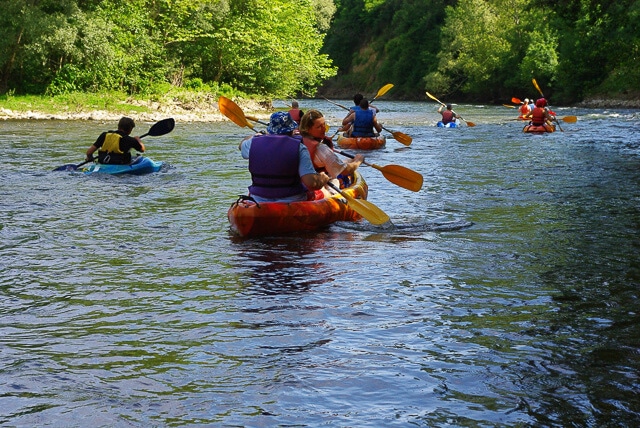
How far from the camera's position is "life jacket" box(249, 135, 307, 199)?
291 inches

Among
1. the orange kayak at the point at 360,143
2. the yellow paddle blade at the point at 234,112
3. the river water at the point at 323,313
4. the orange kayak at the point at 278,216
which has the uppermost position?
the yellow paddle blade at the point at 234,112

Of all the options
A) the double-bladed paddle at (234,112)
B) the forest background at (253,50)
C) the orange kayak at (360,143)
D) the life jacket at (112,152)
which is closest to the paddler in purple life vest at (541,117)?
the forest background at (253,50)

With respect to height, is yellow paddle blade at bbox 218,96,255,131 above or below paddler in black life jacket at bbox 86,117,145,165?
above

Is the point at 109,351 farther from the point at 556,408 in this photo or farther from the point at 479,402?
the point at 556,408

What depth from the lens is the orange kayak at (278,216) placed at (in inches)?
293

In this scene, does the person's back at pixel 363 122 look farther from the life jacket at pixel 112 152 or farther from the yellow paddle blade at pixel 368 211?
the yellow paddle blade at pixel 368 211

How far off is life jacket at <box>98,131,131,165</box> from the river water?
47.4 inches

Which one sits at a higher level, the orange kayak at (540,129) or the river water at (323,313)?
the orange kayak at (540,129)

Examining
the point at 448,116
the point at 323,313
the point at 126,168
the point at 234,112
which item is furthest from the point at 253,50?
the point at 323,313

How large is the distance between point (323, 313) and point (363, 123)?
12151 millimetres

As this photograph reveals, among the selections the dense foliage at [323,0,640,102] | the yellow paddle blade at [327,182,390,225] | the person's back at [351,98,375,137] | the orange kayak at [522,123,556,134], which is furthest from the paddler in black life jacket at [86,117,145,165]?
the orange kayak at [522,123,556,134]

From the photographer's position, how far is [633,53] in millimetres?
23125

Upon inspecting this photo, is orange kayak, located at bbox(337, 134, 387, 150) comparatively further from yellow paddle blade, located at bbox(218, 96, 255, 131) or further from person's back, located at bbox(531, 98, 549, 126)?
→ yellow paddle blade, located at bbox(218, 96, 255, 131)

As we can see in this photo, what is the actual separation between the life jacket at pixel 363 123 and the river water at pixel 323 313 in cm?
668
